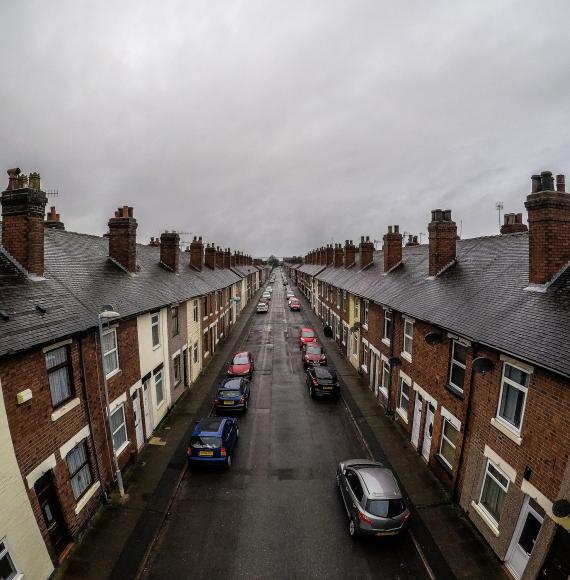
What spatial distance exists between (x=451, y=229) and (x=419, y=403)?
860 cm

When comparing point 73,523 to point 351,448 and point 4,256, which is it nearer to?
point 4,256

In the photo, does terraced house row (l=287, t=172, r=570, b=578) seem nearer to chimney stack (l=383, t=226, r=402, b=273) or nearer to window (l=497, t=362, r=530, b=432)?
window (l=497, t=362, r=530, b=432)

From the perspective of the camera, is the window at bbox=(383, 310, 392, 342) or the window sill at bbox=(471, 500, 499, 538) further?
the window at bbox=(383, 310, 392, 342)

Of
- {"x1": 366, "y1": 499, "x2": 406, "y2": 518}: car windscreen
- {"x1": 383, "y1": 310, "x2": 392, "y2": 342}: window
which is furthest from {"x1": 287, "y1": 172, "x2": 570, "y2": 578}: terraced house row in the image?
{"x1": 366, "y1": 499, "x2": 406, "y2": 518}: car windscreen

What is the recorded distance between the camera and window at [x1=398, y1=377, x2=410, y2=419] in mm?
15930

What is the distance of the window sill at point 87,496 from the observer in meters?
9.88

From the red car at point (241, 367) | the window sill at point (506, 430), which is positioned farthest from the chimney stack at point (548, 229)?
the red car at point (241, 367)

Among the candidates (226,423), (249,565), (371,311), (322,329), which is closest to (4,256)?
(226,423)

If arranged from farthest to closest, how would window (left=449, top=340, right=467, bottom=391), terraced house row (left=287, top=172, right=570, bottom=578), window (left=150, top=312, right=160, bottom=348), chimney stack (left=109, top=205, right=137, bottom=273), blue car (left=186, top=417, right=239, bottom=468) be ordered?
chimney stack (left=109, top=205, right=137, bottom=273), window (left=150, top=312, right=160, bottom=348), blue car (left=186, top=417, right=239, bottom=468), window (left=449, top=340, right=467, bottom=391), terraced house row (left=287, top=172, right=570, bottom=578)

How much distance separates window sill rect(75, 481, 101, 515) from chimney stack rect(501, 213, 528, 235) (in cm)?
2403

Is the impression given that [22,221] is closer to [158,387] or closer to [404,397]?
[158,387]

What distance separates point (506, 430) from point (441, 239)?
10083mm

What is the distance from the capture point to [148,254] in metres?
25.1

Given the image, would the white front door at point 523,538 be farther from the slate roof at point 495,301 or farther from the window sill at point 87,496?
the window sill at point 87,496
